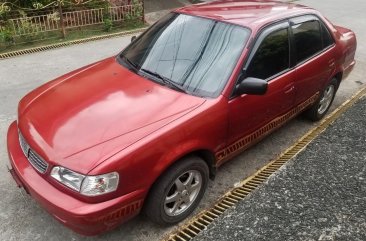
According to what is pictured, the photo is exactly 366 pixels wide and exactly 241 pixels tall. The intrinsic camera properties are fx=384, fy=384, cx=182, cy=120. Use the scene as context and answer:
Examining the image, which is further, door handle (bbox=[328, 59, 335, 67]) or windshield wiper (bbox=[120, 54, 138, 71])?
door handle (bbox=[328, 59, 335, 67])

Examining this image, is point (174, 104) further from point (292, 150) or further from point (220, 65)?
point (292, 150)

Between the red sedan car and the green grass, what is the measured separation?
4.51 meters

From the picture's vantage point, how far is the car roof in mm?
3908

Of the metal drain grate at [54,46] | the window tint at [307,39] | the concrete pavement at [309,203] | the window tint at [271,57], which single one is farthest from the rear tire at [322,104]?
the metal drain grate at [54,46]

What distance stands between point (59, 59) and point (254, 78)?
4.91 meters

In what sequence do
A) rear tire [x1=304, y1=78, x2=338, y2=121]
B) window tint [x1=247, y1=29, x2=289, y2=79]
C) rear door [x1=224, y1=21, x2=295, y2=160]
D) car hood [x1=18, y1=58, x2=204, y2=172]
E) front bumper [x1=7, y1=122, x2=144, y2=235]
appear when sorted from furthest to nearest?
rear tire [x1=304, y1=78, x2=338, y2=121] → window tint [x1=247, y1=29, x2=289, y2=79] → rear door [x1=224, y1=21, x2=295, y2=160] → car hood [x1=18, y1=58, x2=204, y2=172] → front bumper [x1=7, y1=122, x2=144, y2=235]

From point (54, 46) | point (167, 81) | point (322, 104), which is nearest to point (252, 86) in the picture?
point (167, 81)

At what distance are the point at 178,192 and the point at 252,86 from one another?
3.79ft

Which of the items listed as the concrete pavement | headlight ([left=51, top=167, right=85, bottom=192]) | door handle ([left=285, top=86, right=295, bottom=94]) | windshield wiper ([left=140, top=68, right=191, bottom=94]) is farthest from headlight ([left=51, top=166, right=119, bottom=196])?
door handle ([left=285, top=86, right=295, bottom=94])

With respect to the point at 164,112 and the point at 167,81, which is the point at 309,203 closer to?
the point at 164,112

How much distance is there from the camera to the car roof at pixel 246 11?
154 inches

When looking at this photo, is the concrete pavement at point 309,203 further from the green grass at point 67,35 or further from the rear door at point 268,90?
the green grass at point 67,35

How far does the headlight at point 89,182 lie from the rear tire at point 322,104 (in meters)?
3.34

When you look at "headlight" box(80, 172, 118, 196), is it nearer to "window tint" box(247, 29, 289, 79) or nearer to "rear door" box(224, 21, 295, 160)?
"rear door" box(224, 21, 295, 160)
